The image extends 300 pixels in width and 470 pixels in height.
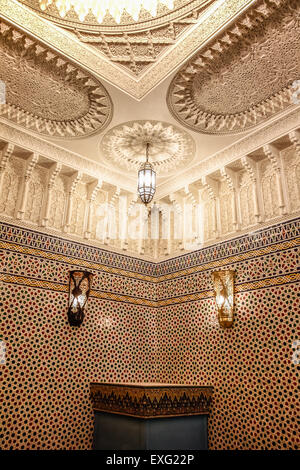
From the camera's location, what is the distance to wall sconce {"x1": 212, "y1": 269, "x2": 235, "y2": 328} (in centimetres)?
439

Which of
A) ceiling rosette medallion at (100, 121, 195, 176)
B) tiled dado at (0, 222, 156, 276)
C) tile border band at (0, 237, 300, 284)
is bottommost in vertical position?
tile border band at (0, 237, 300, 284)

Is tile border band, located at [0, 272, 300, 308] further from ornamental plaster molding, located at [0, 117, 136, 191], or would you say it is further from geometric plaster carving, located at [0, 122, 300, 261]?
ornamental plaster molding, located at [0, 117, 136, 191]

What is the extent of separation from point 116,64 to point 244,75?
54.5 inches

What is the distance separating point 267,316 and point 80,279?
7.97 feet

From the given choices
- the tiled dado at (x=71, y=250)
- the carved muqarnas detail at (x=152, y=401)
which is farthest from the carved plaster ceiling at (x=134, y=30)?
the carved muqarnas detail at (x=152, y=401)

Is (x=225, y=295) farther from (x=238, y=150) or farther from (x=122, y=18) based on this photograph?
(x=122, y=18)

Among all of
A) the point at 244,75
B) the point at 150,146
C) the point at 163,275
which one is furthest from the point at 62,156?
the point at 244,75

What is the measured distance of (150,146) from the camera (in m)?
4.91

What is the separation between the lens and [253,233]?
4484 millimetres

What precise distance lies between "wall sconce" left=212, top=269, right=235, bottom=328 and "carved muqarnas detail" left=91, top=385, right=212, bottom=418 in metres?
0.90

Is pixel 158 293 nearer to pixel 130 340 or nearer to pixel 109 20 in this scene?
pixel 130 340

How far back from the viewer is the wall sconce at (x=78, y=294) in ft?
14.8

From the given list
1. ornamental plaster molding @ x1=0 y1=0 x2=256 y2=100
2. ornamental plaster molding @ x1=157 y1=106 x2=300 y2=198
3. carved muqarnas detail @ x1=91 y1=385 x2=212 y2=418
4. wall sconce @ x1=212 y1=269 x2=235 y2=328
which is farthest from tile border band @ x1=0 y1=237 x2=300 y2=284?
ornamental plaster molding @ x1=0 y1=0 x2=256 y2=100

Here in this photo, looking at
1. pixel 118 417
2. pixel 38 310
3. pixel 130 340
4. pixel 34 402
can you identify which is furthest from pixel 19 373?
pixel 130 340
